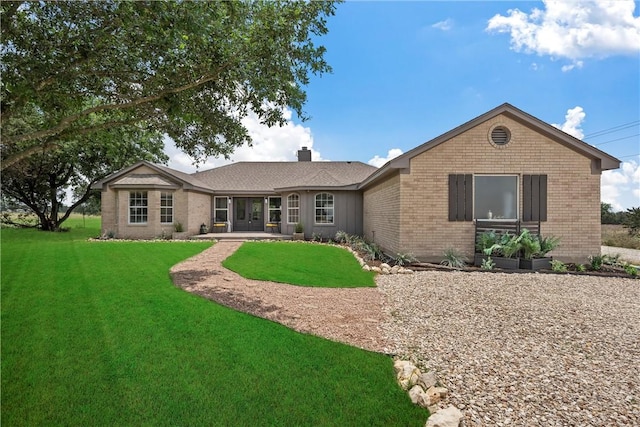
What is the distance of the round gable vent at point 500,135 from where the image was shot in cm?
1016

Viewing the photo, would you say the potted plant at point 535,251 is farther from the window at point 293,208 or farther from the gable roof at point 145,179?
the gable roof at point 145,179

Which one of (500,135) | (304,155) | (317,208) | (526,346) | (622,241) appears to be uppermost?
(304,155)

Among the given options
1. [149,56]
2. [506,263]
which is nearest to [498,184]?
[506,263]

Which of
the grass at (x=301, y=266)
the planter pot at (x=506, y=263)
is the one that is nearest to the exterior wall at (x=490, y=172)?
the planter pot at (x=506, y=263)

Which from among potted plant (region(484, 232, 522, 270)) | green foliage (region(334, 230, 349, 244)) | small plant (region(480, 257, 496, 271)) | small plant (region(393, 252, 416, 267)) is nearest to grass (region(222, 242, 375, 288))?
small plant (region(393, 252, 416, 267))

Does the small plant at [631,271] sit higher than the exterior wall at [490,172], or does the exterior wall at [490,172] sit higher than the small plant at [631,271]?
the exterior wall at [490,172]

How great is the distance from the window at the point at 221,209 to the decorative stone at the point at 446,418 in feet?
63.2

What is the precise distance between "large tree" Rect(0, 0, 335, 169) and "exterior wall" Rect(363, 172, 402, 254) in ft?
17.3

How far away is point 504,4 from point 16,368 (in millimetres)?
12016

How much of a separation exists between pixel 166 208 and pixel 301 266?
11376 mm

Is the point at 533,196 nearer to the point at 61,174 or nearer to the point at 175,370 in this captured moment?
the point at 175,370

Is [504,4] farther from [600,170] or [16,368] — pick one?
[16,368]

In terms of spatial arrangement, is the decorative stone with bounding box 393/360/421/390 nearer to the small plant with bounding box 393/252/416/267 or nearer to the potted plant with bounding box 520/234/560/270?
the small plant with bounding box 393/252/416/267

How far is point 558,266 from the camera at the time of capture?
9.16 metres
